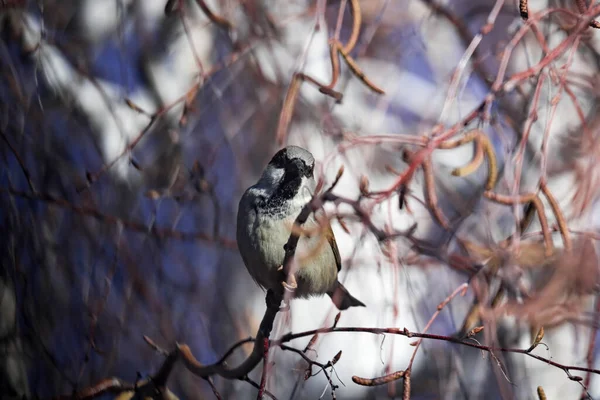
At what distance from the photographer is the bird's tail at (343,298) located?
163 cm

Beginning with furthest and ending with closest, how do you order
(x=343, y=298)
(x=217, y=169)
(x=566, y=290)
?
1. (x=217, y=169)
2. (x=343, y=298)
3. (x=566, y=290)

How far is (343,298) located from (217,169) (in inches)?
19.7

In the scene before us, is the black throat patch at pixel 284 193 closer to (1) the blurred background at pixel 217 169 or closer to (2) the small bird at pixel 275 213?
(2) the small bird at pixel 275 213

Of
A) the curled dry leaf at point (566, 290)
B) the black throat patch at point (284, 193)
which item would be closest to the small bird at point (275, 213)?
the black throat patch at point (284, 193)

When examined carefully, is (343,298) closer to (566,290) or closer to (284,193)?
(284,193)

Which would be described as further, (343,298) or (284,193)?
(343,298)

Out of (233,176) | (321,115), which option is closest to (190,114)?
(233,176)

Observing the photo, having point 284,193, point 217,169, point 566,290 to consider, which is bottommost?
point 566,290

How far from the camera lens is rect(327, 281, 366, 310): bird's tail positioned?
1.63m

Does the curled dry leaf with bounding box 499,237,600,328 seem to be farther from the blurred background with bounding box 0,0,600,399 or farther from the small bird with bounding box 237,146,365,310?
the small bird with bounding box 237,146,365,310

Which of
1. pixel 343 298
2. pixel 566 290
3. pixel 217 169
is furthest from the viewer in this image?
pixel 217 169

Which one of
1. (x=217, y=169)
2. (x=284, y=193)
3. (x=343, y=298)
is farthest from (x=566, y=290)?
(x=217, y=169)

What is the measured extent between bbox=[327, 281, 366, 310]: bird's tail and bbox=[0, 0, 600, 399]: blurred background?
0.21 feet

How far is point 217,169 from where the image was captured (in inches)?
70.0
